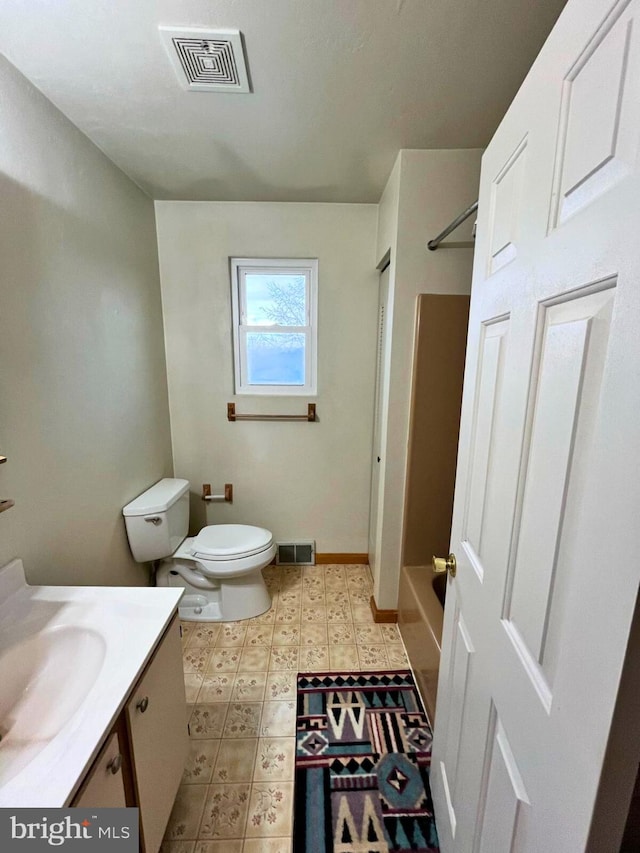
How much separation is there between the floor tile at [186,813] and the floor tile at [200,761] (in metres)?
0.02

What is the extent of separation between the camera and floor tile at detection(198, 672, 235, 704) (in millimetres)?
1562

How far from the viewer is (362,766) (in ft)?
4.28

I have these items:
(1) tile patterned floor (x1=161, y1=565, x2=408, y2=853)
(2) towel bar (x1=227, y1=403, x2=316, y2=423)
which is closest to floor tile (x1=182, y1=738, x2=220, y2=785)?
(1) tile patterned floor (x1=161, y1=565, x2=408, y2=853)

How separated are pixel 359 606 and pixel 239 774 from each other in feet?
3.41

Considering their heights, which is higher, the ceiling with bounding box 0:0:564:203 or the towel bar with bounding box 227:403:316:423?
the ceiling with bounding box 0:0:564:203

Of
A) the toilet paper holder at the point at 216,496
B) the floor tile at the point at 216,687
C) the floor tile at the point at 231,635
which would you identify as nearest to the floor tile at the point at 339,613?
the floor tile at the point at 231,635

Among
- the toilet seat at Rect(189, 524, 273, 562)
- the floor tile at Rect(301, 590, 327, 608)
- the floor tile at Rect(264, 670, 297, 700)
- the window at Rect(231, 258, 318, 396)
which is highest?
the window at Rect(231, 258, 318, 396)

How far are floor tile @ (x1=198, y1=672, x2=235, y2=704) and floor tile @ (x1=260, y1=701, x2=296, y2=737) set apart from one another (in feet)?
0.62

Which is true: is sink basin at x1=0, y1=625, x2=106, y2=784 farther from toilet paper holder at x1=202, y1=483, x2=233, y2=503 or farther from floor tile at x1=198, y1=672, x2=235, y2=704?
toilet paper holder at x1=202, y1=483, x2=233, y2=503

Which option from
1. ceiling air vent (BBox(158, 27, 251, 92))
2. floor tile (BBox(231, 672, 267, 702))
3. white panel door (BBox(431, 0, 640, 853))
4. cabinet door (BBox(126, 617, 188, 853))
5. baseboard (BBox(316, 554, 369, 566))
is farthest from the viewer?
baseboard (BBox(316, 554, 369, 566))

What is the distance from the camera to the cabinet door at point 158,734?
0.87 meters

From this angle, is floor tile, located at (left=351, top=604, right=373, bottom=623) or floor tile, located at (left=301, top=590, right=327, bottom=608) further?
floor tile, located at (left=301, top=590, right=327, bottom=608)

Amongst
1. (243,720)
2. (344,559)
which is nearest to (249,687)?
(243,720)

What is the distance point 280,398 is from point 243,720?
164cm
